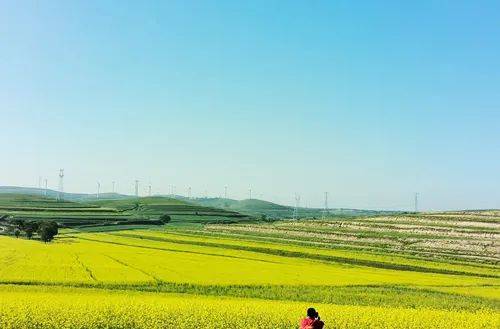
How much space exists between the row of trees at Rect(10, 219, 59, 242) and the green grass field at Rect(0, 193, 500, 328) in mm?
13473

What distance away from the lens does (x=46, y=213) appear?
158750 mm

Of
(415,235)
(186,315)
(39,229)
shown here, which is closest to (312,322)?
(186,315)

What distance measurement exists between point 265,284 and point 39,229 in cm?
6829

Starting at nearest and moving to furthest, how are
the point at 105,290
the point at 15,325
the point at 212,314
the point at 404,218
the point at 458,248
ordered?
1. the point at 15,325
2. the point at 212,314
3. the point at 105,290
4. the point at 458,248
5. the point at 404,218

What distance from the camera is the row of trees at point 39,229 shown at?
295ft

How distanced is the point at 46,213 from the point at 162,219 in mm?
33354

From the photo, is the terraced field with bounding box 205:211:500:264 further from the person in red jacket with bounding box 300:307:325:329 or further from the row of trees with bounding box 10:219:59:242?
the person in red jacket with bounding box 300:307:325:329

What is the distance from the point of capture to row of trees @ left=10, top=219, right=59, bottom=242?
89.8m

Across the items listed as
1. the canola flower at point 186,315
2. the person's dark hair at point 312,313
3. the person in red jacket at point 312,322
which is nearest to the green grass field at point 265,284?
the canola flower at point 186,315

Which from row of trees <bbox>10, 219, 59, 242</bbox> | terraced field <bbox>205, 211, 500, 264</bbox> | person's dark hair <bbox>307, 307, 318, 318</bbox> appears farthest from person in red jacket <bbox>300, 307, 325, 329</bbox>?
row of trees <bbox>10, 219, 59, 242</bbox>

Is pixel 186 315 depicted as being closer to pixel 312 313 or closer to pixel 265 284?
pixel 312 313

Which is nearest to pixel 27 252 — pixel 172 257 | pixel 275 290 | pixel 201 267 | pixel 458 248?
pixel 172 257

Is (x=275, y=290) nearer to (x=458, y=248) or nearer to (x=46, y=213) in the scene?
(x=458, y=248)

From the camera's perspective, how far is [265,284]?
43094 mm
